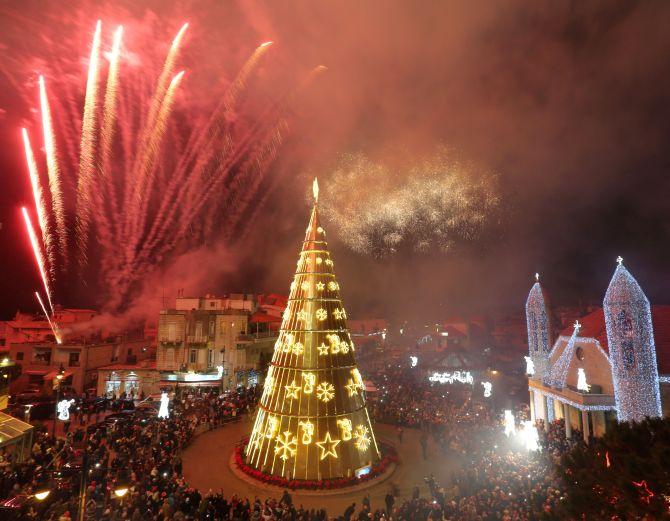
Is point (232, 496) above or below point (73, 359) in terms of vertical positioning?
below

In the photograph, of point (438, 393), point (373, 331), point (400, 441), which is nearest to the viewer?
point (400, 441)

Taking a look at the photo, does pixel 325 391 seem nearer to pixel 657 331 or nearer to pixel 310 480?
pixel 310 480

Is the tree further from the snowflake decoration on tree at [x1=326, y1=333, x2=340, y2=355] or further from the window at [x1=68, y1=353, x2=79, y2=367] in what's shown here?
the window at [x1=68, y1=353, x2=79, y2=367]

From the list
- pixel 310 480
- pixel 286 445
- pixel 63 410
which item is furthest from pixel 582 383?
pixel 63 410

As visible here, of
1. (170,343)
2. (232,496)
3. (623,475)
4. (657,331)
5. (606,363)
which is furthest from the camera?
(170,343)

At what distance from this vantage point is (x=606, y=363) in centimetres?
2262

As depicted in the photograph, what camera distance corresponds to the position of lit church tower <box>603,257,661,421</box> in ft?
59.4

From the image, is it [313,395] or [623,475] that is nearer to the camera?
[623,475]

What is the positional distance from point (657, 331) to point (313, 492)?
20.9m

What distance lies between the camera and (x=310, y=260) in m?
21.1

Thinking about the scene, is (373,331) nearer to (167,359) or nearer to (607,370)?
(167,359)

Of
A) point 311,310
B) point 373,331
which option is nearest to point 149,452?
point 311,310

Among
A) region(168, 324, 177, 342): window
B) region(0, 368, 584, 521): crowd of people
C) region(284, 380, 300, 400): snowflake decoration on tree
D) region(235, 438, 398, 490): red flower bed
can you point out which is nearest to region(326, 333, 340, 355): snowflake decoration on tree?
region(284, 380, 300, 400): snowflake decoration on tree

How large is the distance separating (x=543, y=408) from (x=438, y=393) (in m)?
8.48
